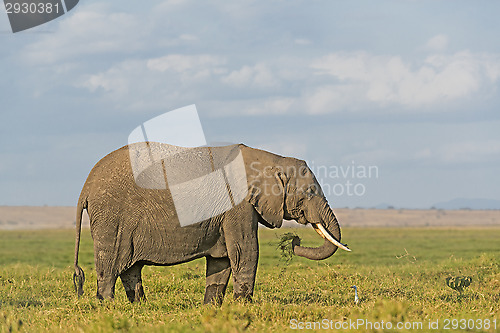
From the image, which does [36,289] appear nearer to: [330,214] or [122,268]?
[122,268]

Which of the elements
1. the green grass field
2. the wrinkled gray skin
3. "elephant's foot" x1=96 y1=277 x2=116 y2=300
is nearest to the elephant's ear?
the wrinkled gray skin

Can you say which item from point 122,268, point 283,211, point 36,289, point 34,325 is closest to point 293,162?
point 283,211

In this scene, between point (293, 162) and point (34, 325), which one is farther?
point (293, 162)

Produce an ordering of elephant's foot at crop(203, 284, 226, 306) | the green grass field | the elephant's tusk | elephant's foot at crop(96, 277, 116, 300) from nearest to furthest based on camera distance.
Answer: the green grass field, elephant's foot at crop(96, 277, 116, 300), the elephant's tusk, elephant's foot at crop(203, 284, 226, 306)

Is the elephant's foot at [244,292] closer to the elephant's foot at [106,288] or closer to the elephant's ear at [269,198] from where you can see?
the elephant's ear at [269,198]

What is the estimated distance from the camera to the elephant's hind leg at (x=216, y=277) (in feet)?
41.3

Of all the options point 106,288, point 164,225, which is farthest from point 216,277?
point 106,288

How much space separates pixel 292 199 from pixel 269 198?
47cm

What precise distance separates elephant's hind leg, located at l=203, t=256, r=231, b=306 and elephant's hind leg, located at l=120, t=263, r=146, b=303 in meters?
1.27

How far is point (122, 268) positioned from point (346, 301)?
14.3 ft

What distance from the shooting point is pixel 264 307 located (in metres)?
10.6

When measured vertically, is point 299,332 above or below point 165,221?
below

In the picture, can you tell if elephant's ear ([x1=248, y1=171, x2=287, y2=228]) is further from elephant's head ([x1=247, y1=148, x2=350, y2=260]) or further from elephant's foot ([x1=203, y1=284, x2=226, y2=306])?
elephant's foot ([x1=203, y1=284, x2=226, y2=306])

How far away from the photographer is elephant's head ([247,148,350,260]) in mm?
12164
